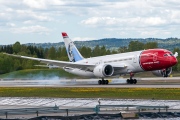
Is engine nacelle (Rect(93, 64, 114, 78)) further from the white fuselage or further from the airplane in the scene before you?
the white fuselage

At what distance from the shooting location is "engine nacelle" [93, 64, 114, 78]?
7850 centimetres

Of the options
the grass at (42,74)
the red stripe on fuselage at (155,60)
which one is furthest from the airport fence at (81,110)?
the grass at (42,74)

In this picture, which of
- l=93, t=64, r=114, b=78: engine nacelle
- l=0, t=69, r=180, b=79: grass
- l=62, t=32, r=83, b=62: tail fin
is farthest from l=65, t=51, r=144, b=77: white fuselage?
l=0, t=69, r=180, b=79: grass

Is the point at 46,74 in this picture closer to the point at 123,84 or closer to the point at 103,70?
the point at 103,70

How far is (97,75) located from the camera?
80.0 m

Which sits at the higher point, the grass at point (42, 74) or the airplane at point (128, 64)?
the airplane at point (128, 64)

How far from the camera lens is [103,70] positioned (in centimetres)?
7831

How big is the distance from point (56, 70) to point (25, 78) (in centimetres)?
804

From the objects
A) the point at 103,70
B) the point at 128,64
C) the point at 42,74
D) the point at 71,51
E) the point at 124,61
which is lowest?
the point at 42,74

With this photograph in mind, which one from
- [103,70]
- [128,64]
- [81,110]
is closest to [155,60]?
[128,64]

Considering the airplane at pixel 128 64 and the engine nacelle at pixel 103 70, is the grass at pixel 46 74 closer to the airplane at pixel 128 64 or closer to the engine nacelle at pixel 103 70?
the airplane at pixel 128 64

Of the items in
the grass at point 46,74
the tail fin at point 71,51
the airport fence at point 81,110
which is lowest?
the airport fence at point 81,110

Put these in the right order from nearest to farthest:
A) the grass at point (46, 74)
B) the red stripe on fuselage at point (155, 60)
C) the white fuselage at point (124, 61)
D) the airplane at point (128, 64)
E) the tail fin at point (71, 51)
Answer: the red stripe on fuselage at point (155, 60) < the airplane at point (128, 64) < the white fuselage at point (124, 61) < the tail fin at point (71, 51) < the grass at point (46, 74)

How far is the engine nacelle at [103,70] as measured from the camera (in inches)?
3091
